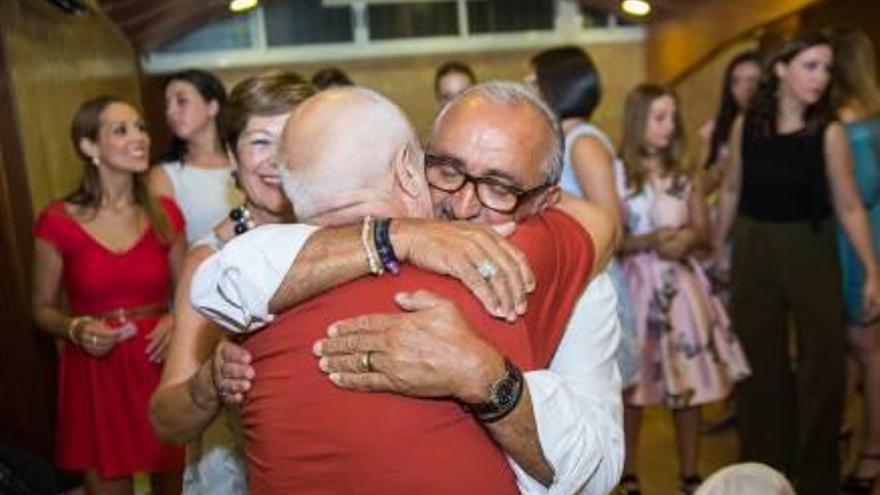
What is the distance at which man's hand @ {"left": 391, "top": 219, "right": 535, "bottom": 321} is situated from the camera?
952 mm

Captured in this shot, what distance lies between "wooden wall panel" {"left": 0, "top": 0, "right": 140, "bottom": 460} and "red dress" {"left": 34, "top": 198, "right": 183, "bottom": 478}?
299mm

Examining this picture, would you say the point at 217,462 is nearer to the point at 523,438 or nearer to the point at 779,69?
the point at 523,438

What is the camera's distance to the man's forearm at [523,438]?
96cm

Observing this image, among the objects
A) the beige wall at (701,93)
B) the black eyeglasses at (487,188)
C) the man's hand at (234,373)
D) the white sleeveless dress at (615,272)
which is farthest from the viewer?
the beige wall at (701,93)

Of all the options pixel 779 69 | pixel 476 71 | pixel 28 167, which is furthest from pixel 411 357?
pixel 476 71

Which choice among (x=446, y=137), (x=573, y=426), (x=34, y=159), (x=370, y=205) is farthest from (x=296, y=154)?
(x=34, y=159)

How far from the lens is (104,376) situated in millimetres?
2682

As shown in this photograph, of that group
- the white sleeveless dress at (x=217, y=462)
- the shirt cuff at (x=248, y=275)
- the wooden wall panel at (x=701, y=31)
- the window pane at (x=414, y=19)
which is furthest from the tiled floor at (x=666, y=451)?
the window pane at (x=414, y=19)

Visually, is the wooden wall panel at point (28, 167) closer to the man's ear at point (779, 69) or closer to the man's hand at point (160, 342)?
the man's hand at point (160, 342)

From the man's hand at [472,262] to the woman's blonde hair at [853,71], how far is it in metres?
2.49

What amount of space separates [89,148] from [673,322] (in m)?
2.09

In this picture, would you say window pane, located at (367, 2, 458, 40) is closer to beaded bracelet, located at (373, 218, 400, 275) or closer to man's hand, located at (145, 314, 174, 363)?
man's hand, located at (145, 314, 174, 363)

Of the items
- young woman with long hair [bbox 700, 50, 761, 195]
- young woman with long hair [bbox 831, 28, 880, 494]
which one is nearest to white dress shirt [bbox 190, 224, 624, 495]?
young woman with long hair [bbox 831, 28, 880, 494]

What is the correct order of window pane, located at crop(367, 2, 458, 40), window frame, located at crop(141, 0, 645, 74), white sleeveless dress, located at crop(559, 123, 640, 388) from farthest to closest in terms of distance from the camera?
window pane, located at crop(367, 2, 458, 40) < window frame, located at crop(141, 0, 645, 74) < white sleeveless dress, located at crop(559, 123, 640, 388)
